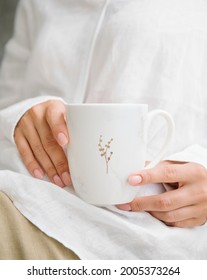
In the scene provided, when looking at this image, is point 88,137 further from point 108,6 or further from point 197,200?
point 108,6

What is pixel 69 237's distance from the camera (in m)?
0.47

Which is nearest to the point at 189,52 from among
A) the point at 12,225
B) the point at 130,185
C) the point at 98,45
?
the point at 98,45

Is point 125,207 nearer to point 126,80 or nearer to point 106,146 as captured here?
point 106,146

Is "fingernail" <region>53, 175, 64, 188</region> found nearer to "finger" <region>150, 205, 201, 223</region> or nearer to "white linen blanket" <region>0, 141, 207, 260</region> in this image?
"white linen blanket" <region>0, 141, 207, 260</region>

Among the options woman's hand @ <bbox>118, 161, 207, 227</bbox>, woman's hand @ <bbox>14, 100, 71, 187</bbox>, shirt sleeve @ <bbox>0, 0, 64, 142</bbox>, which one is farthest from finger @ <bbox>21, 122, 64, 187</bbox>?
shirt sleeve @ <bbox>0, 0, 64, 142</bbox>

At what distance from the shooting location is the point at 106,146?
425 millimetres

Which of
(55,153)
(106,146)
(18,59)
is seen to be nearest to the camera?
(106,146)

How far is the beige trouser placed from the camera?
0.44m

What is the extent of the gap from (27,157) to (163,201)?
0.69ft

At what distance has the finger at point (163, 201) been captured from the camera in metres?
0.49

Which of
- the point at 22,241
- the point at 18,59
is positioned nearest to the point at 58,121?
the point at 22,241

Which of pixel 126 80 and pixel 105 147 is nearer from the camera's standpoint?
pixel 105 147

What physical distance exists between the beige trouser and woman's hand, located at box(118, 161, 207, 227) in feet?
0.33
